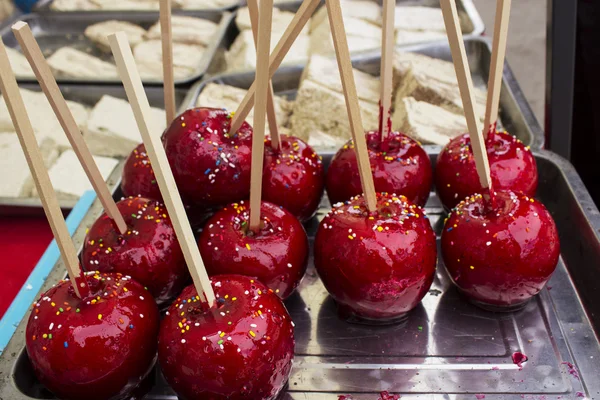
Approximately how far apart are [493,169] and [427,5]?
1988 millimetres

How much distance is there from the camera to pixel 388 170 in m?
1.08

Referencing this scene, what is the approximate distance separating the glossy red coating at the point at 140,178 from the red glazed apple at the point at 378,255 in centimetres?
35

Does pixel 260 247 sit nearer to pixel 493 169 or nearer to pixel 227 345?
pixel 227 345

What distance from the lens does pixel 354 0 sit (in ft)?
9.51

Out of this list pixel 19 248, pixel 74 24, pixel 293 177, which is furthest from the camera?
pixel 74 24

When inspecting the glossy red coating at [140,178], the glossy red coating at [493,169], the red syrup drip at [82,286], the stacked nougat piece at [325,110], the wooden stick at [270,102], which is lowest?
the stacked nougat piece at [325,110]

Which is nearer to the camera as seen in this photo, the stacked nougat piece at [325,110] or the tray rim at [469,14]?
the stacked nougat piece at [325,110]

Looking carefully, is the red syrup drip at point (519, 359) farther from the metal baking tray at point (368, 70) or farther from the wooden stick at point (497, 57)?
the metal baking tray at point (368, 70)

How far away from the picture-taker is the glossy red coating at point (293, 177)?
1.08 metres

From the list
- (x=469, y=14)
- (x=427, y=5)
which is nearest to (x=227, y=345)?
(x=469, y=14)

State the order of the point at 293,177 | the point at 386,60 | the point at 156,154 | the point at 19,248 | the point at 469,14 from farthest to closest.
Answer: the point at 469,14
the point at 19,248
the point at 293,177
the point at 386,60
the point at 156,154

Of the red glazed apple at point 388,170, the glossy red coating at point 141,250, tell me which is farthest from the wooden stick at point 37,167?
the red glazed apple at point 388,170

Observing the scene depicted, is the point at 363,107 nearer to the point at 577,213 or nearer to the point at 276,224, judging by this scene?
the point at 577,213

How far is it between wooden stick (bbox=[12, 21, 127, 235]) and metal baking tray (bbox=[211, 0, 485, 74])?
142 centimetres
